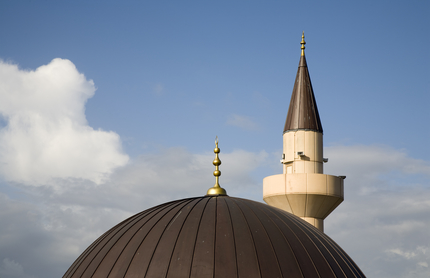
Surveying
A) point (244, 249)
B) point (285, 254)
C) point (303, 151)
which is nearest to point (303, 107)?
point (303, 151)

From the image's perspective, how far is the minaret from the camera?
26094 millimetres

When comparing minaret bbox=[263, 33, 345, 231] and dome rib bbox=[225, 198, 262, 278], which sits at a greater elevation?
minaret bbox=[263, 33, 345, 231]

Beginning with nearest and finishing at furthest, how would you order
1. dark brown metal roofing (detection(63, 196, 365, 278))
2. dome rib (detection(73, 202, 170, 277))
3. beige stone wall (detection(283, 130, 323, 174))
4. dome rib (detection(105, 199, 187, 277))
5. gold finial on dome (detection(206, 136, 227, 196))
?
dark brown metal roofing (detection(63, 196, 365, 278))
dome rib (detection(105, 199, 187, 277))
dome rib (detection(73, 202, 170, 277))
gold finial on dome (detection(206, 136, 227, 196))
beige stone wall (detection(283, 130, 323, 174))

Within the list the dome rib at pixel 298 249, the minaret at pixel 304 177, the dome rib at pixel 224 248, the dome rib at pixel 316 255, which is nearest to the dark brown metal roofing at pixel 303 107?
the minaret at pixel 304 177

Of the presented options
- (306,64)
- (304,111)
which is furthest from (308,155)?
(306,64)

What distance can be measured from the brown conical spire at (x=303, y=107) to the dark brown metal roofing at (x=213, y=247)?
1218 centimetres

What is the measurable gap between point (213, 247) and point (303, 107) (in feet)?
52.5

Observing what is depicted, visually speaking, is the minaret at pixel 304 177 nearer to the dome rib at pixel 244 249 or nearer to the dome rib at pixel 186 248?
the dome rib at pixel 244 249

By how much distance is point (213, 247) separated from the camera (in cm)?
1297

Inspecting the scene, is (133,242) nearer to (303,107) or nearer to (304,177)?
(304,177)

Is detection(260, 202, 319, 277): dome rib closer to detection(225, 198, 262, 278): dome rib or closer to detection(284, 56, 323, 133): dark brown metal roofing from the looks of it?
detection(225, 198, 262, 278): dome rib

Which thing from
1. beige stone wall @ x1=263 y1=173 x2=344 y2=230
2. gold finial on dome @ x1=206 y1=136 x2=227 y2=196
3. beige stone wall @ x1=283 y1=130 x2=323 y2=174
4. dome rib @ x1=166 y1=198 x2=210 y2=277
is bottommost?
dome rib @ x1=166 y1=198 x2=210 y2=277

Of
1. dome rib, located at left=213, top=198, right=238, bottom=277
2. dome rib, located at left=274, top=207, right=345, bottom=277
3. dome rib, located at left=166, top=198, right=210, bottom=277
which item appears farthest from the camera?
dome rib, located at left=274, top=207, right=345, bottom=277

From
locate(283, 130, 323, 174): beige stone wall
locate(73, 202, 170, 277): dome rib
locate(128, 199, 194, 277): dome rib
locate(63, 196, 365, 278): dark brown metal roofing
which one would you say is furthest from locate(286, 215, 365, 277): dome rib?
locate(283, 130, 323, 174): beige stone wall
